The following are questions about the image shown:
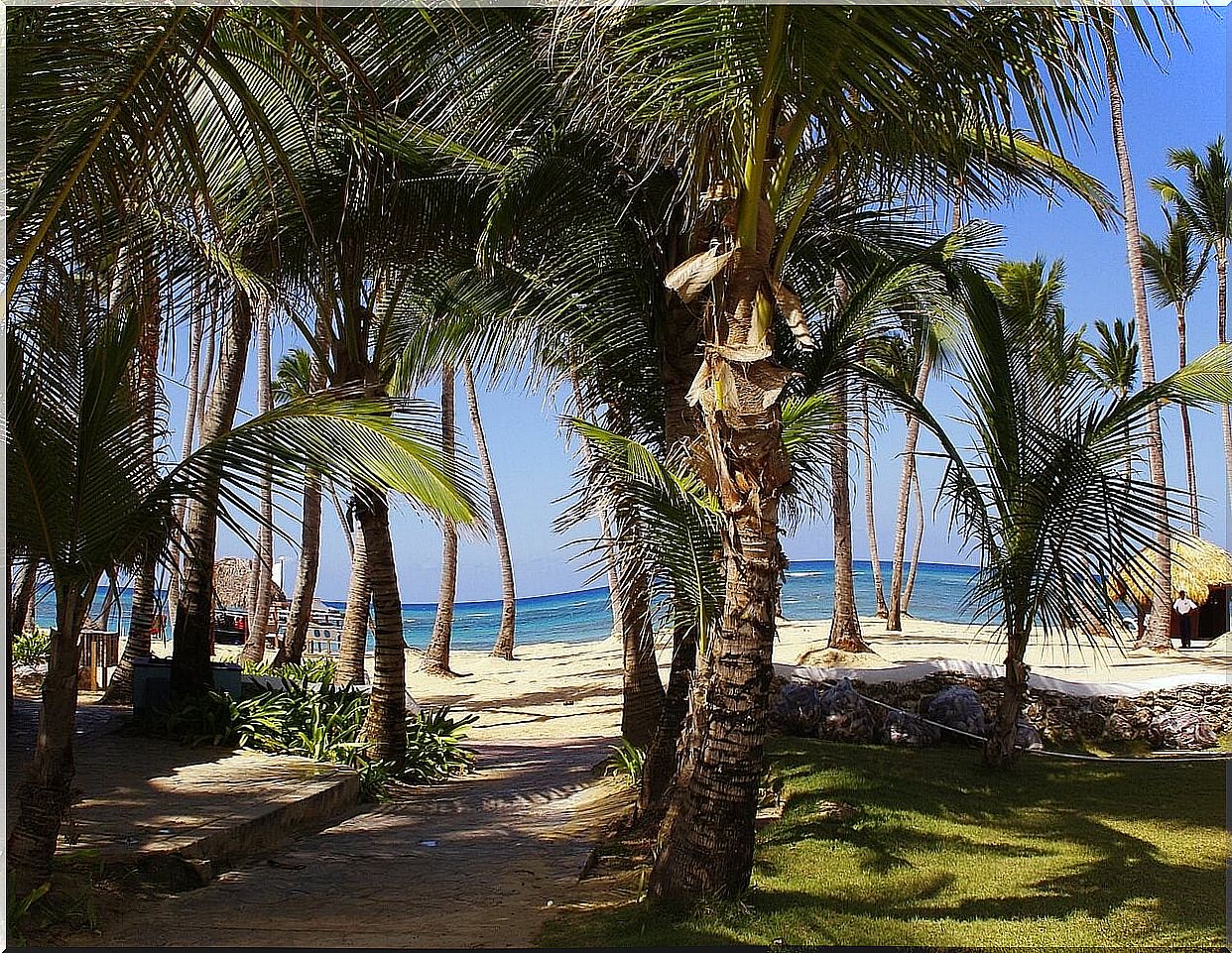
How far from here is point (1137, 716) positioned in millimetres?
9578

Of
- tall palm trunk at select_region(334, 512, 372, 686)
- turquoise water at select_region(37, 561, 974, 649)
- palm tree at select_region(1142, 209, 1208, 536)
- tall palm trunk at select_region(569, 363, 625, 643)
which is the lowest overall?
turquoise water at select_region(37, 561, 974, 649)

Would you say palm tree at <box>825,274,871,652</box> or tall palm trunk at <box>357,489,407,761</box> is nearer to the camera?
tall palm trunk at <box>357,489,407,761</box>

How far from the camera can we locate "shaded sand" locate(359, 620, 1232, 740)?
13445 mm

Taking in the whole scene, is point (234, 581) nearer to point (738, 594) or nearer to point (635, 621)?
point (635, 621)

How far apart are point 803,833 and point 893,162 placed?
395 centimetres

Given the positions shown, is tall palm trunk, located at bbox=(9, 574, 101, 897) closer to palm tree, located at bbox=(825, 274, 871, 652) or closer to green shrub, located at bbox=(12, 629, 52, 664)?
green shrub, located at bbox=(12, 629, 52, 664)

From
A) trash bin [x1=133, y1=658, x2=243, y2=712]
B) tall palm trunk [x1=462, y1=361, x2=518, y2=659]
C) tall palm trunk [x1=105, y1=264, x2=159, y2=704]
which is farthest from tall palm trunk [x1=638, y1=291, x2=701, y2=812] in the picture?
tall palm trunk [x1=462, y1=361, x2=518, y2=659]

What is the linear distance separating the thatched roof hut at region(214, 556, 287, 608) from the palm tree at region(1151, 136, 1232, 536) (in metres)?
24.6

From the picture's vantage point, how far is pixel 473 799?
901cm

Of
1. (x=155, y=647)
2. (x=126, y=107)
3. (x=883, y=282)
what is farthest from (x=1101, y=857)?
(x=155, y=647)

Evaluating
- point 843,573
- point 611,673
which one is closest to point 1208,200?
point 843,573

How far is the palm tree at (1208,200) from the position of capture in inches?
828

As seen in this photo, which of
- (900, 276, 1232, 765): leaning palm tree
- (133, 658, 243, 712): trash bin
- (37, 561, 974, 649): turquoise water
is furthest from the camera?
(37, 561, 974, 649): turquoise water

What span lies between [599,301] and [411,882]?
3989mm
